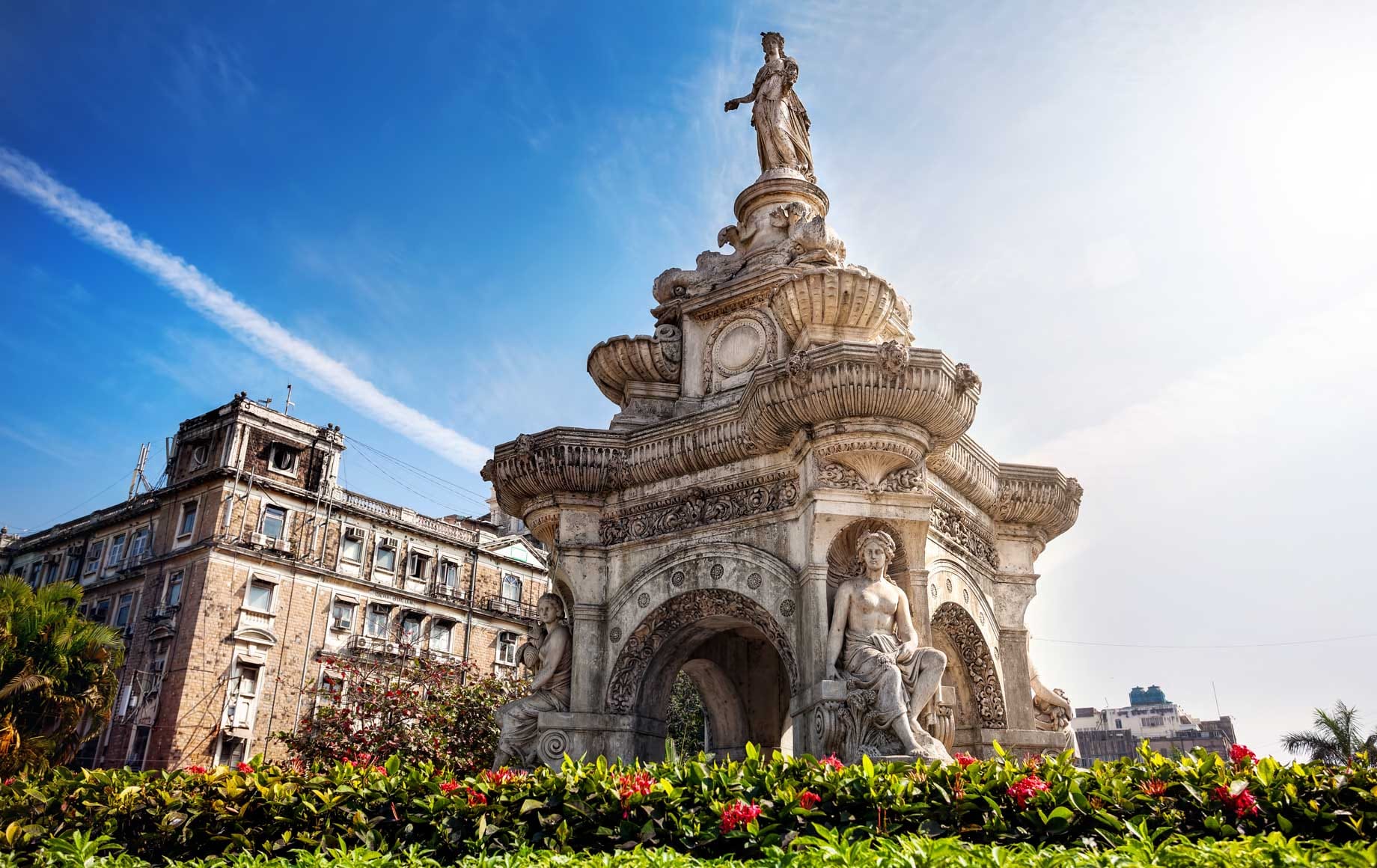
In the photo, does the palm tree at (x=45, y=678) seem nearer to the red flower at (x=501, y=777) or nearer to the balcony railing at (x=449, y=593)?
the red flower at (x=501, y=777)

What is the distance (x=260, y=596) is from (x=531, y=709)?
94.9ft

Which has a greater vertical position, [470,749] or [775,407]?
Result: [775,407]

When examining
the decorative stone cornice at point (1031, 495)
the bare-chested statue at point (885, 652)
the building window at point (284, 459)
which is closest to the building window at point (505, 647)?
the building window at point (284, 459)

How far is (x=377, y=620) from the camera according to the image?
38094mm

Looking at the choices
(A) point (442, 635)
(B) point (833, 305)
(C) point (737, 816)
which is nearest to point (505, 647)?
(A) point (442, 635)

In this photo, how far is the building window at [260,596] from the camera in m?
35.0

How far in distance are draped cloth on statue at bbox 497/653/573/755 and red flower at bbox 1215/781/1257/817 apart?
6.71m

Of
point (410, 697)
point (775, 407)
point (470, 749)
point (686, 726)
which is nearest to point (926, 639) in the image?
point (775, 407)

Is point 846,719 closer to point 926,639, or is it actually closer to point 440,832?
point 926,639

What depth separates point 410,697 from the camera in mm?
17984

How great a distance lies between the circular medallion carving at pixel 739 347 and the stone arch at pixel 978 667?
3755 millimetres

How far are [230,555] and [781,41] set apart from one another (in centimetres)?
2843

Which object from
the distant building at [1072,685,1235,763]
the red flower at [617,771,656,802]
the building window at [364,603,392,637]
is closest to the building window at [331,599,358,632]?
the building window at [364,603,392,637]

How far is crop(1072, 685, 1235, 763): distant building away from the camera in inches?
2354
